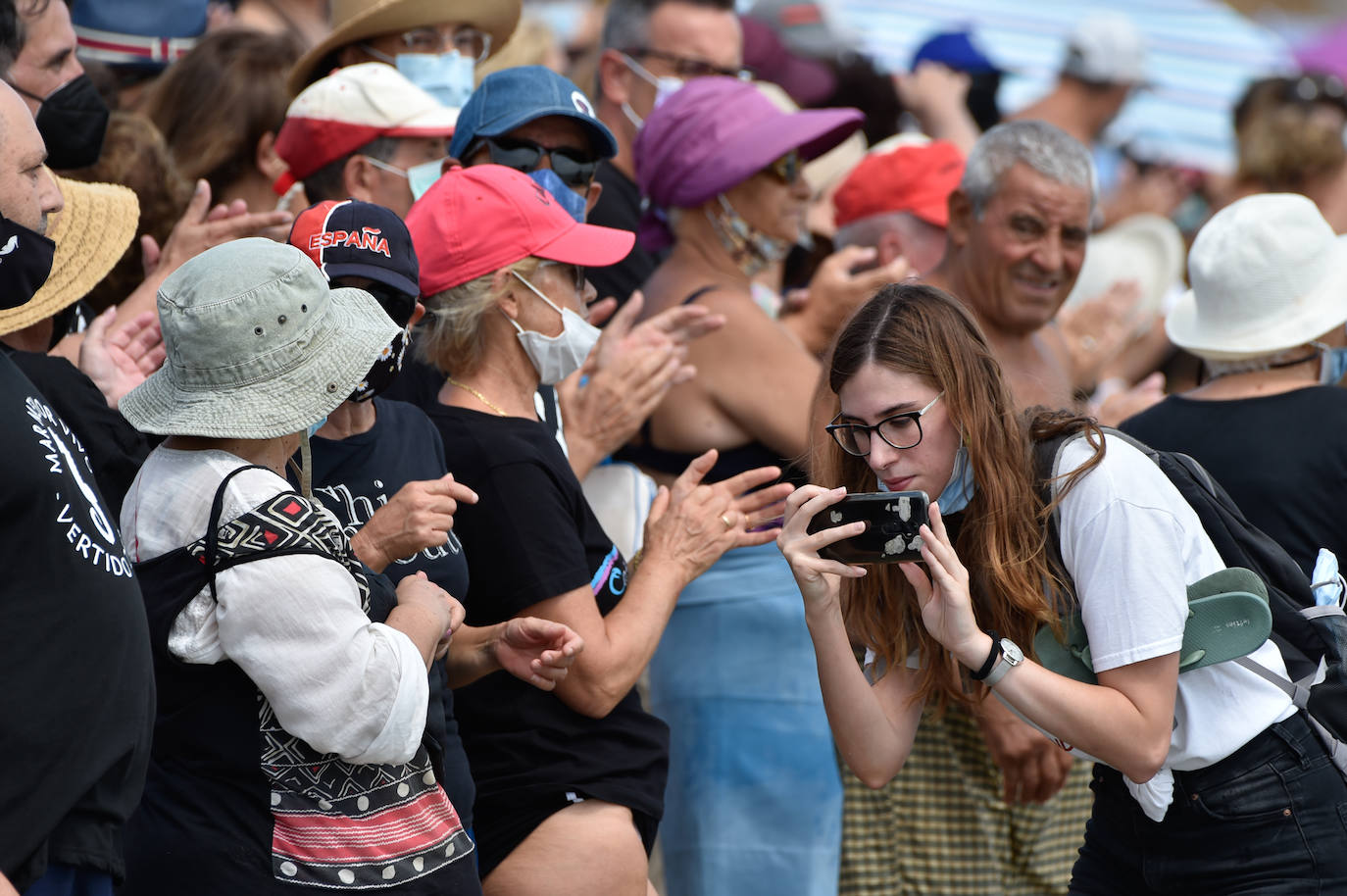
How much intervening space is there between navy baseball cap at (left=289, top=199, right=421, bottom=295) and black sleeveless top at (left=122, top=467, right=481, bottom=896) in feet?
2.35

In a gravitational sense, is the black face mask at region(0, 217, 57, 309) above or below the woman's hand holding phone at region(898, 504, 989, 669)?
above

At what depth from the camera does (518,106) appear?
3.96 m

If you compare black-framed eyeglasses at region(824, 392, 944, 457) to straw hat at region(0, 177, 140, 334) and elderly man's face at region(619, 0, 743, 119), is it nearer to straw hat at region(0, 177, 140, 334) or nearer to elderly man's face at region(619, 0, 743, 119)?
straw hat at region(0, 177, 140, 334)

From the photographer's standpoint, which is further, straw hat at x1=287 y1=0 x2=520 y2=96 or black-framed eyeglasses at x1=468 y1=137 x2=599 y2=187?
straw hat at x1=287 y1=0 x2=520 y2=96

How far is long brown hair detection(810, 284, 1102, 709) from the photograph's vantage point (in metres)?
2.83

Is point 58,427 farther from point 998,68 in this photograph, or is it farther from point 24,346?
point 998,68

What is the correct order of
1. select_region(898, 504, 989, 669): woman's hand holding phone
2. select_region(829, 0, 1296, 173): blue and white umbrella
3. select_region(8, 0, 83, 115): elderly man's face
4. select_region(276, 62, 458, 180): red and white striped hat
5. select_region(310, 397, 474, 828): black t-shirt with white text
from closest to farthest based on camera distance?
1. select_region(898, 504, 989, 669): woman's hand holding phone
2. select_region(310, 397, 474, 828): black t-shirt with white text
3. select_region(8, 0, 83, 115): elderly man's face
4. select_region(276, 62, 458, 180): red and white striped hat
5. select_region(829, 0, 1296, 173): blue and white umbrella

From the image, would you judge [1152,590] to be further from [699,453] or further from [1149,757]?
[699,453]

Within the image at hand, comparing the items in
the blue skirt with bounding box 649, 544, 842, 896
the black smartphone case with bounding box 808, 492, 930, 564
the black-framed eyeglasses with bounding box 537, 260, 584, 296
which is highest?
the black smartphone case with bounding box 808, 492, 930, 564

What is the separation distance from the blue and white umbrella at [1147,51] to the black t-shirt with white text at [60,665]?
19.7 feet

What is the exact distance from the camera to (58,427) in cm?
229

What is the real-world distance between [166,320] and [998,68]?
608cm

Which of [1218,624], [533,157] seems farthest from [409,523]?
[533,157]

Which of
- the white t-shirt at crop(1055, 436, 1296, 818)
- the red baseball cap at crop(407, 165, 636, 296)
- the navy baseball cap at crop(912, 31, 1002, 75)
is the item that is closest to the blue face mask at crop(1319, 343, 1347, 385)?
the white t-shirt at crop(1055, 436, 1296, 818)
